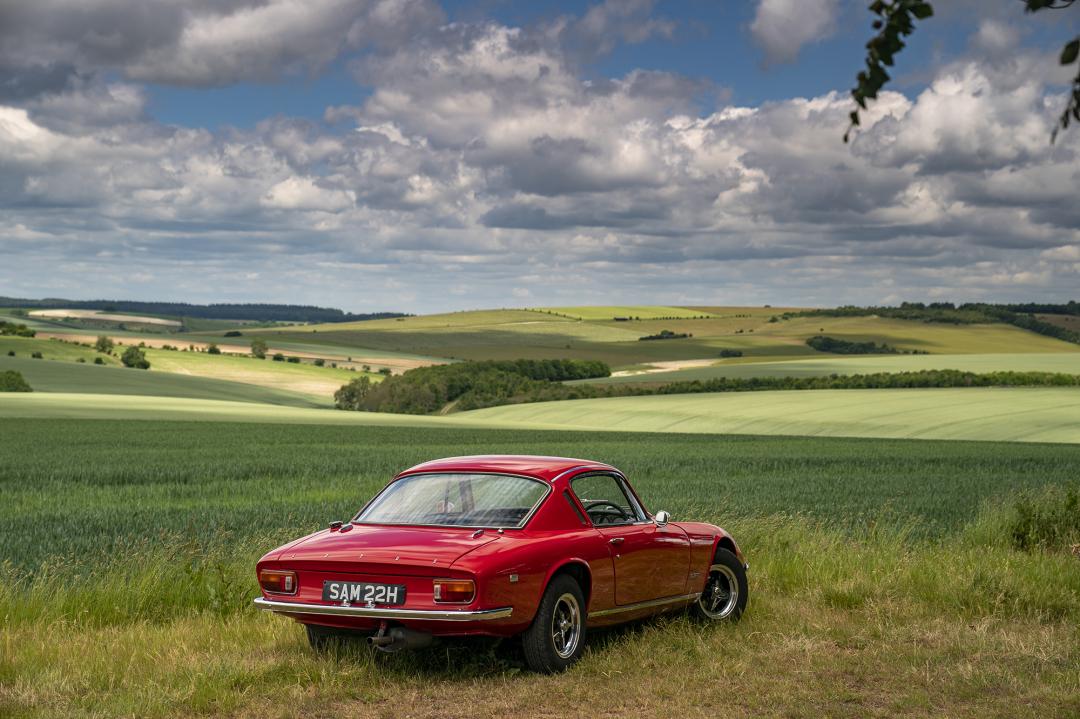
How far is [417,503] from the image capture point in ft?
28.9

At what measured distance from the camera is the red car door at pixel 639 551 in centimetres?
897

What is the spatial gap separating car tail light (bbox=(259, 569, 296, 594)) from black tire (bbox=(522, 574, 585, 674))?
5.23 feet

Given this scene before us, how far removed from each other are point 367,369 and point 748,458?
295 feet

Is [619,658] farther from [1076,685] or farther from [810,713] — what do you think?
[1076,685]


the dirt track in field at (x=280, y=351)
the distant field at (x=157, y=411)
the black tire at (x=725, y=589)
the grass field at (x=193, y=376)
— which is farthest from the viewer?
the dirt track in field at (x=280, y=351)

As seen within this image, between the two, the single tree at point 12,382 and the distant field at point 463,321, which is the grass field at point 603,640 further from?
the distant field at point 463,321

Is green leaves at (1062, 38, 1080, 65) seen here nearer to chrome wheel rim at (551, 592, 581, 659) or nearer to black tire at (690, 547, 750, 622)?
chrome wheel rim at (551, 592, 581, 659)

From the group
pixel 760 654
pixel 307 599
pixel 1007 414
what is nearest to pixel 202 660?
pixel 307 599

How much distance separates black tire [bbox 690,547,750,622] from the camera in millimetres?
10281

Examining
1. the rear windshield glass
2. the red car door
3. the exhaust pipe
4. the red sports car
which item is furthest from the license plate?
the red car door

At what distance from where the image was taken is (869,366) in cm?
9100

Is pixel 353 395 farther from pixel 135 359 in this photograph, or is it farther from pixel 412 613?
pixel 412 613

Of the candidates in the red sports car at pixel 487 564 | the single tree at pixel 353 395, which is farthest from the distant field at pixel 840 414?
the red sports car at pixel 487 564

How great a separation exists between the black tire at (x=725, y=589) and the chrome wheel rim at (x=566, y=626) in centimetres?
209
